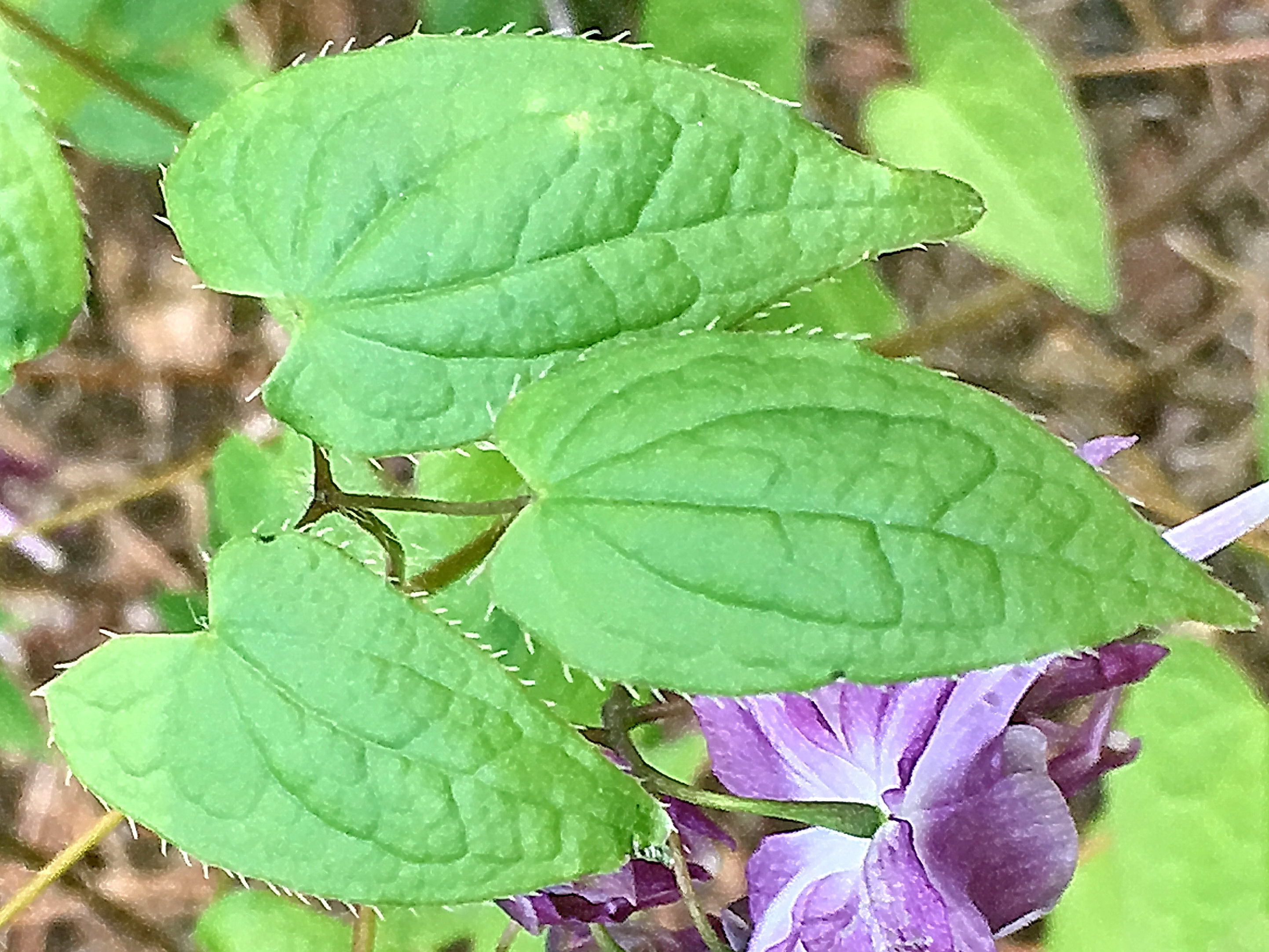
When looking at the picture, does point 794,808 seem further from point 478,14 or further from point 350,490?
point 478,14

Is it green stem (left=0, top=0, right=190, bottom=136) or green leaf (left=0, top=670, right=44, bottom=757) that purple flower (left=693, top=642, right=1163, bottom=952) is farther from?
green leaf (left=0, top=670, right=44, bottom=757)

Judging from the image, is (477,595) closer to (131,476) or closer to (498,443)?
(498,443)

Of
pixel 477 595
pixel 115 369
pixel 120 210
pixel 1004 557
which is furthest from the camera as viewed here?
pixel 120 210

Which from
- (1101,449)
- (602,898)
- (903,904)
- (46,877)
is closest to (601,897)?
(602,898)

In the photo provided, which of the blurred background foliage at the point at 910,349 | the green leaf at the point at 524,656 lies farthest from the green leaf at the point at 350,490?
the blurred background foliage at the point at 910,349

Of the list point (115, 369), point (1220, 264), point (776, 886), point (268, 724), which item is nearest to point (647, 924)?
point (776, 886)
